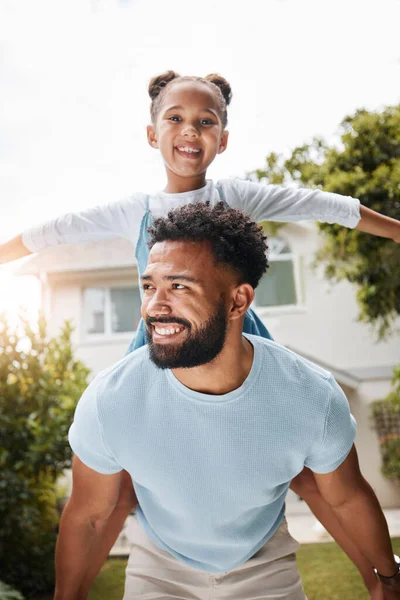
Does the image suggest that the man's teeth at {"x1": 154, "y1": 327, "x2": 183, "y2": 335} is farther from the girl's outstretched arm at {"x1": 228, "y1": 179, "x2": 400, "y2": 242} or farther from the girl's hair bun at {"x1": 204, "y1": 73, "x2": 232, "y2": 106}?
the girl's hair bun at {"x1": 204, "y1": 73, "x2": 232, "y2": 106}

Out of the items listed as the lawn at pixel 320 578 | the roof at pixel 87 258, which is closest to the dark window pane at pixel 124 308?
the roof at pixel 87 258

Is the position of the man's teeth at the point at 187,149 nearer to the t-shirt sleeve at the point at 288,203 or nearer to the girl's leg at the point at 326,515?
the t-shirt sleeve at the point at 288,203

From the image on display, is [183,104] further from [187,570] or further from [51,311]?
→ [51,311]

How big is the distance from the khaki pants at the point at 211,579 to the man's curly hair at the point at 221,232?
75 cm

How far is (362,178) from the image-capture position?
3.65m

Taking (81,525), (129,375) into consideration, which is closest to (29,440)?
(81,525)

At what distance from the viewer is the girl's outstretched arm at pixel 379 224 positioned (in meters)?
1.96

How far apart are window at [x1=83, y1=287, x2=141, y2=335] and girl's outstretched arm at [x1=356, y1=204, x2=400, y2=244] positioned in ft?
22.1

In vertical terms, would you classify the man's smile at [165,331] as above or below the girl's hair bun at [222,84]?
below

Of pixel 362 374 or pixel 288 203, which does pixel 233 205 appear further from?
pixel 362 374

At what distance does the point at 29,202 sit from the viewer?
22.6 feet

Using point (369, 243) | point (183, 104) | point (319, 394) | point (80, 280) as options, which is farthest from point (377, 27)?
point (80, 280)

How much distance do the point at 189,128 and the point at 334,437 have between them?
874mm

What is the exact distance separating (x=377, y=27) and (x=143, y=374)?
404 centimetres
